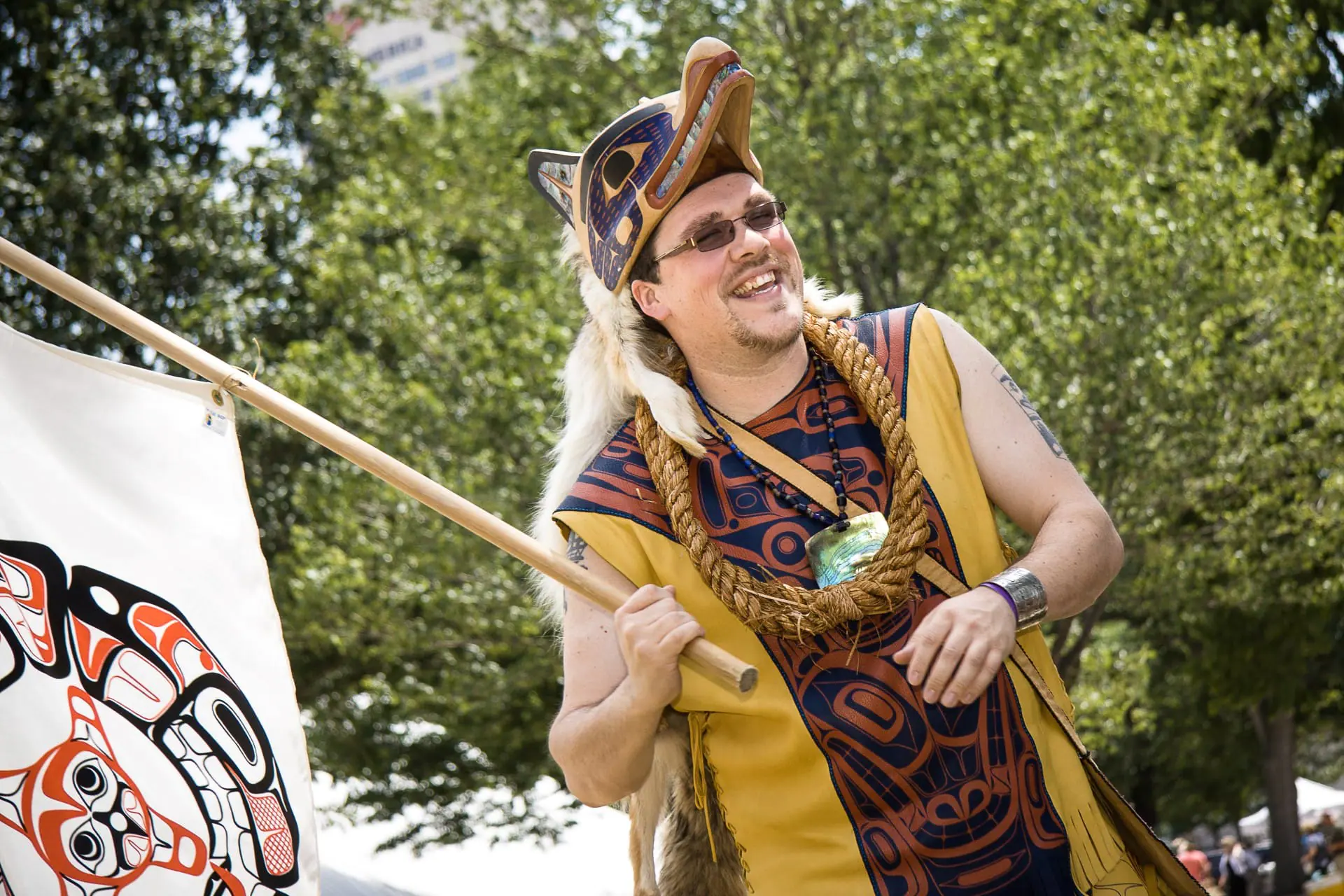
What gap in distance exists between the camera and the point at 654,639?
2268 mm

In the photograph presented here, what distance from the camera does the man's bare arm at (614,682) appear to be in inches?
89.7

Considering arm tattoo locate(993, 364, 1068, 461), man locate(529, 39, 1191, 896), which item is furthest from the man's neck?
arm tattoo locate(993, 364, 1068, 461)

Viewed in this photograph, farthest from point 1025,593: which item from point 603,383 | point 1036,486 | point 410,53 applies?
point 410,53

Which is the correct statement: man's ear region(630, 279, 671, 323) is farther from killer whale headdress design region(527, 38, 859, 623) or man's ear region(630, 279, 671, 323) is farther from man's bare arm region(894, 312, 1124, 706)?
man's bare arm region(894, 312, 1124, 706)

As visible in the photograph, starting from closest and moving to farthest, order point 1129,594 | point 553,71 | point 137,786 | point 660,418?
point 137,786 < point 660,418 < point 1129,594 < point 553,71

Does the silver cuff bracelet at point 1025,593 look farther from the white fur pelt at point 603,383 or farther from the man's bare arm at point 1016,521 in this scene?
the white fur pelt at point 603,383

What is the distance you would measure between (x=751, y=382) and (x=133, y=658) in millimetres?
1214

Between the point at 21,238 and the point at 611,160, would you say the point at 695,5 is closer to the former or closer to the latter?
the point at 21,238

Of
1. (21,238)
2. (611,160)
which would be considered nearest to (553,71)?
(21,238)

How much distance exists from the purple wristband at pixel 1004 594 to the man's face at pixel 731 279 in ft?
1.94

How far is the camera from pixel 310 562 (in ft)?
37.9

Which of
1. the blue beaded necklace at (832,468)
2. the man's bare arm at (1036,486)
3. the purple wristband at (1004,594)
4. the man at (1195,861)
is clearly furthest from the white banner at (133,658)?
the man at (1195,861)

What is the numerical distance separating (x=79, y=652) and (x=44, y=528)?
22cm

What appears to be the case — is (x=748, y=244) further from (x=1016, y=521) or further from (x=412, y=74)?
(x=412, y=74)
